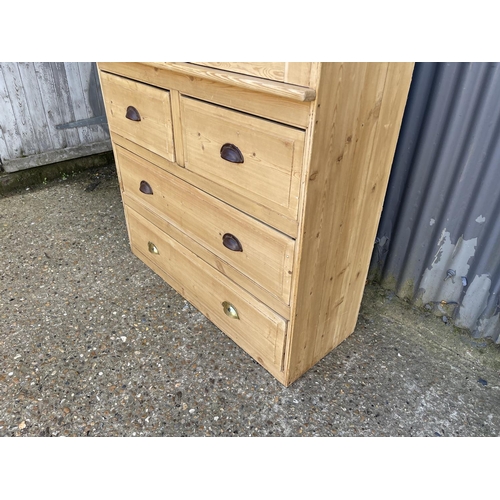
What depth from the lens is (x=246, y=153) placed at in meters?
1.56

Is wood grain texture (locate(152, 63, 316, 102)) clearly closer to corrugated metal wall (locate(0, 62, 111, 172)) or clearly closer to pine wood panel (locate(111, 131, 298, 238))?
pine wood panel (locate(111, 131, 298, 238))

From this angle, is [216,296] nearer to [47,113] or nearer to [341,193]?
[341,193]

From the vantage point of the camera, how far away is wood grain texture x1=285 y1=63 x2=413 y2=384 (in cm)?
134

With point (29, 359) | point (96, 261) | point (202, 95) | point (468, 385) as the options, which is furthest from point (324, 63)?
point (96, 261)

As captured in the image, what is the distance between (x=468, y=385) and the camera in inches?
78.3

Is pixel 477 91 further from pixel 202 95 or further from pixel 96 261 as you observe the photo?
pixel 96 261

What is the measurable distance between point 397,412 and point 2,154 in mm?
3705

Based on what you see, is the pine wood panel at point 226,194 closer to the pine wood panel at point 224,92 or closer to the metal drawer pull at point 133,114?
the metal drawer pull at point 133,114

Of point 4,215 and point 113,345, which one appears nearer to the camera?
point 113,345

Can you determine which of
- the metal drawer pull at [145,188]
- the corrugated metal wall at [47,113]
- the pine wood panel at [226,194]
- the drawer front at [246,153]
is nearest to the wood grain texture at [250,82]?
the drawer front at [246,153]

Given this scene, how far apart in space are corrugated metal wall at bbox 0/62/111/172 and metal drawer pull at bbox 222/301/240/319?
8.87 ft

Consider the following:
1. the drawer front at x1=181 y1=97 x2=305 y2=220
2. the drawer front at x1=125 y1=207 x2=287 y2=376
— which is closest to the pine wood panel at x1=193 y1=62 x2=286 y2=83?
the drawer front at x1=181 y1=97 x2=305 y2=220

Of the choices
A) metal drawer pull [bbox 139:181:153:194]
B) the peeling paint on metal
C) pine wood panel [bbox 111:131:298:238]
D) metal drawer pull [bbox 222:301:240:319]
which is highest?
pine wood panel [bbox 111:131:298:238]

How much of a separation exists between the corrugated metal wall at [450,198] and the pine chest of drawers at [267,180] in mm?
444
